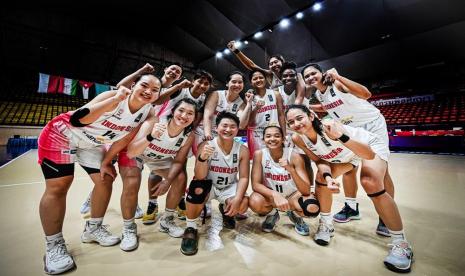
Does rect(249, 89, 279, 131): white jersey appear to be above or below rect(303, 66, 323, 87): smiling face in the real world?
below

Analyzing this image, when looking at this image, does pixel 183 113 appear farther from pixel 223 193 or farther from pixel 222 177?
pixel 223 193

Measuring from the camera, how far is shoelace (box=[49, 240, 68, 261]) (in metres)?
1.62

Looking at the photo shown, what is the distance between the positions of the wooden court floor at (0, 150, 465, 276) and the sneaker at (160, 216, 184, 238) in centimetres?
6

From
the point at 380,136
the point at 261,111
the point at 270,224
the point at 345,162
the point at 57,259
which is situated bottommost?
the point at 57,259

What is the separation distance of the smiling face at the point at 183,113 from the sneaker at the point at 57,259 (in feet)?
4.59

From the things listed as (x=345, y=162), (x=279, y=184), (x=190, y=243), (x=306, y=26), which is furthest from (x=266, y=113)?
(x=306, y=26)

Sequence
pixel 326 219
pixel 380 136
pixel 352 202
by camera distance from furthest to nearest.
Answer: pixel 352 202
pixel 380 136
pixel 326 219

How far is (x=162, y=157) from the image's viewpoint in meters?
2.55

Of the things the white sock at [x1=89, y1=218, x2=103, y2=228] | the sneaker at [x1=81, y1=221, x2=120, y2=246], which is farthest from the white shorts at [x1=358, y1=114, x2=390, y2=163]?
the white sock at [x1=89, y1=218, x2=103, y2=228]

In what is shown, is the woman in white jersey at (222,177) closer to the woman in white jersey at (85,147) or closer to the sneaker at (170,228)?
the sneaker at (170,228)

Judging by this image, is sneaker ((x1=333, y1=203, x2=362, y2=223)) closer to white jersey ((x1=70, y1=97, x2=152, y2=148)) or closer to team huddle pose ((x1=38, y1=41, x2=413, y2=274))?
team huddle pose ((x1=38, y1=41, x2=413, y2=274))

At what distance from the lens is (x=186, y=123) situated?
229 cm

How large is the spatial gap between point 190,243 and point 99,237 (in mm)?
883

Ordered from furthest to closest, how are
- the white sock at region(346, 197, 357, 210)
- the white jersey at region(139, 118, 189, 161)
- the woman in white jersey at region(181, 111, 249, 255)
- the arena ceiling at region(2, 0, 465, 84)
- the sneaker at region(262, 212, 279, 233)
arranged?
the arena ceiling at region(2, 0, 465, 84), the white sock at region(346, 197, 357, 210), the white jersey at region(139, 118, 189, 161), the sneaker at region(262, 212, 279, 233), the woman in white jersey at region(181, 111, 249, 255)
